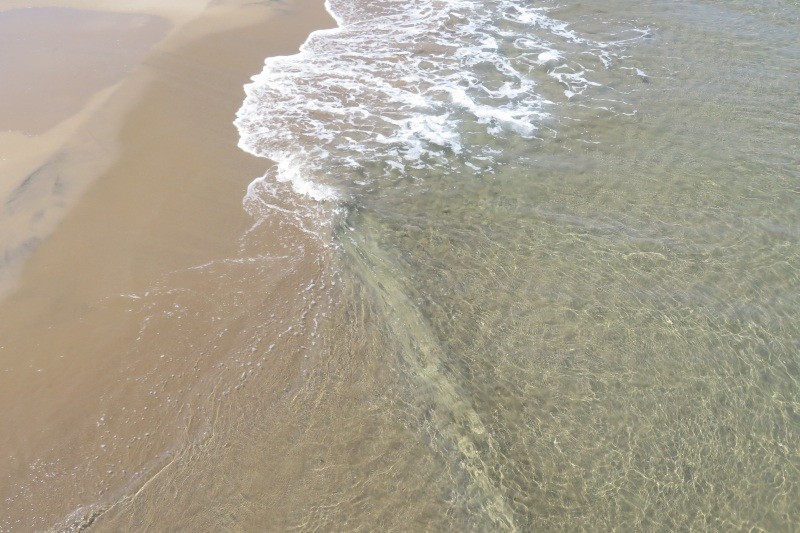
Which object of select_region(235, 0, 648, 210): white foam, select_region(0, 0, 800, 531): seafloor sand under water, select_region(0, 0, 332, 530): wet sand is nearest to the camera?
select_region(0, 0, 800, 531): seafloor sand under water

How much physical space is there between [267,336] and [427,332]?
1792 millimetres

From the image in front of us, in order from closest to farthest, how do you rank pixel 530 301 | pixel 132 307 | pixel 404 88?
pixel 132 307 → pixel 530 301 → pixel 404 88

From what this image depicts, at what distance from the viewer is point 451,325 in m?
5.93

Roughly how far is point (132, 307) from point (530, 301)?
4.66 meters

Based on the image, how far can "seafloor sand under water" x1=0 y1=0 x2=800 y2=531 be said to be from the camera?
465 cm

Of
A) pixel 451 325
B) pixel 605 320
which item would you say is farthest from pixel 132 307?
pixel 605 320

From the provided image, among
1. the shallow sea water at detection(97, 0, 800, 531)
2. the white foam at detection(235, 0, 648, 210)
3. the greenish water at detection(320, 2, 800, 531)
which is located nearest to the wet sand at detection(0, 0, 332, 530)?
the shallow sea water at detection(97, 0, 800, 531)

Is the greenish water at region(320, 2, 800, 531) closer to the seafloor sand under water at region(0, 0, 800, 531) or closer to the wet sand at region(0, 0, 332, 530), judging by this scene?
the seafloor sand under water at region(0, 0, 800, 531)

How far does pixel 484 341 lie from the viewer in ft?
19.0

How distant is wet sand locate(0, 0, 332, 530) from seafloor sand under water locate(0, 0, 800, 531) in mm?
36

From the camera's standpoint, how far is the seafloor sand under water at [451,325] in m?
4.65

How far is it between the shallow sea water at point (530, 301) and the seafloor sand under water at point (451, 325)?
0.03 m

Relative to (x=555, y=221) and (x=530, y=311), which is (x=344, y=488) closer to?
(x=530, y=311)

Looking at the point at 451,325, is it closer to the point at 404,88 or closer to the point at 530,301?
the point at 530,301
